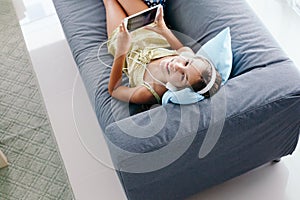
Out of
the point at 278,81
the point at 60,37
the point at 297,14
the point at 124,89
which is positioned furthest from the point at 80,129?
the point at 297,14

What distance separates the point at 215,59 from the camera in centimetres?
172

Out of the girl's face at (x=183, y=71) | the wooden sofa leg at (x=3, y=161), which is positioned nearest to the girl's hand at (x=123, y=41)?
the girl's face at (x=183, y=71)

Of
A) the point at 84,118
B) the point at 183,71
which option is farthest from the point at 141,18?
the point at 84,118

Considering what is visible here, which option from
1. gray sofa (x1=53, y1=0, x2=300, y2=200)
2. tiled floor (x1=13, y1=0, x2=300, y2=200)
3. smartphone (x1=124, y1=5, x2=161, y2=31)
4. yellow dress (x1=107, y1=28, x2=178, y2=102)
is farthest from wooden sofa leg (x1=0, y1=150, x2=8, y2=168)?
smartphone (x1=124, y1=5, x2=161, y2=31)

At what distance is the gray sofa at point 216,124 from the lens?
1505 mm

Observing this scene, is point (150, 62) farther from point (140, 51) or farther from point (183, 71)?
point (183, 71)

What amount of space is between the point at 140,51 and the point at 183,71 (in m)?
0.36

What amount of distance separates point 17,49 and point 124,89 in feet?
3.23

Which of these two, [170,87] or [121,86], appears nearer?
[170,87]

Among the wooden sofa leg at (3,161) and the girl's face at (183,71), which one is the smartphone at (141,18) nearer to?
the girl's face at (183,71)

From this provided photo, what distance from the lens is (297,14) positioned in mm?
2436

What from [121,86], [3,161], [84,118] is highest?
[121,86]

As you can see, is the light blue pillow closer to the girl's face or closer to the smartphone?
the girl's face

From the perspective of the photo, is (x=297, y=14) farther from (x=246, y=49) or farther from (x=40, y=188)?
(x=40, y=188)
